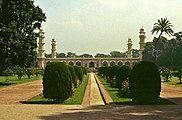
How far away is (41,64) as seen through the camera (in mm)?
103750

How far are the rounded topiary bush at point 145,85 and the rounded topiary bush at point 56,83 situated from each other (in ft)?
10.3

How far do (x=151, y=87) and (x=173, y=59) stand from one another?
69.8 metres

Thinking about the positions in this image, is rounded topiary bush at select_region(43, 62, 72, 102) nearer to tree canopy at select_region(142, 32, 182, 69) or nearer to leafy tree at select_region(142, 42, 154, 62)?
tree canopy at select_region(142, 32, 182, 69)

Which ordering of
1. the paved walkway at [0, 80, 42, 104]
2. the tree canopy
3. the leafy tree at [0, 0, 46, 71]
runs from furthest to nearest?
the tree canopy < the leafy tree at [0, 0, 46, 71] < the paved walkway at [0, 80, 42, 104]

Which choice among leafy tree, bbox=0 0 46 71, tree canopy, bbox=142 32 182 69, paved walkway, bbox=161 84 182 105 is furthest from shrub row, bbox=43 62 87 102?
tree canopy, bbox=142 32 182 69

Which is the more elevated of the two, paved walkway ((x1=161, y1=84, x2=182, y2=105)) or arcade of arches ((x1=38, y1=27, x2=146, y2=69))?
arcade of arches ((x1=38, y1=27, x2=146, y2=69))

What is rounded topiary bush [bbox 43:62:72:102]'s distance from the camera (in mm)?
15216

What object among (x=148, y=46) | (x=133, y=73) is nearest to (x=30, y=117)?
(x=133, y=73)

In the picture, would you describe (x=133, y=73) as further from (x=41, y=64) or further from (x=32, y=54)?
(x=41, y=64)

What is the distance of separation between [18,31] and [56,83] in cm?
1533

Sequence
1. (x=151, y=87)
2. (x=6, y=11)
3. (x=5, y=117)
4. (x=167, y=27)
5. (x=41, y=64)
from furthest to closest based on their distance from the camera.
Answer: (x=41, y=64) → (x=167, y=27) → (x=6, y=11) → (x=151, y=87) → (x=5, y=117)

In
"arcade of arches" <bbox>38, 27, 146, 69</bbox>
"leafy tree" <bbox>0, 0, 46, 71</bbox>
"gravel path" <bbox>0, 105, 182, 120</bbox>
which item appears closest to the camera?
"gravel path" <bbox>0, 105, 182, 120</bbox>

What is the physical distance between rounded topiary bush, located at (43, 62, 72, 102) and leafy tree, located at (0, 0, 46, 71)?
42.0 ft

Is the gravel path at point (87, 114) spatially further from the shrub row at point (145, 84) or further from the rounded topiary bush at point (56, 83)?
the rounded topiary bush at point (56, 83)
